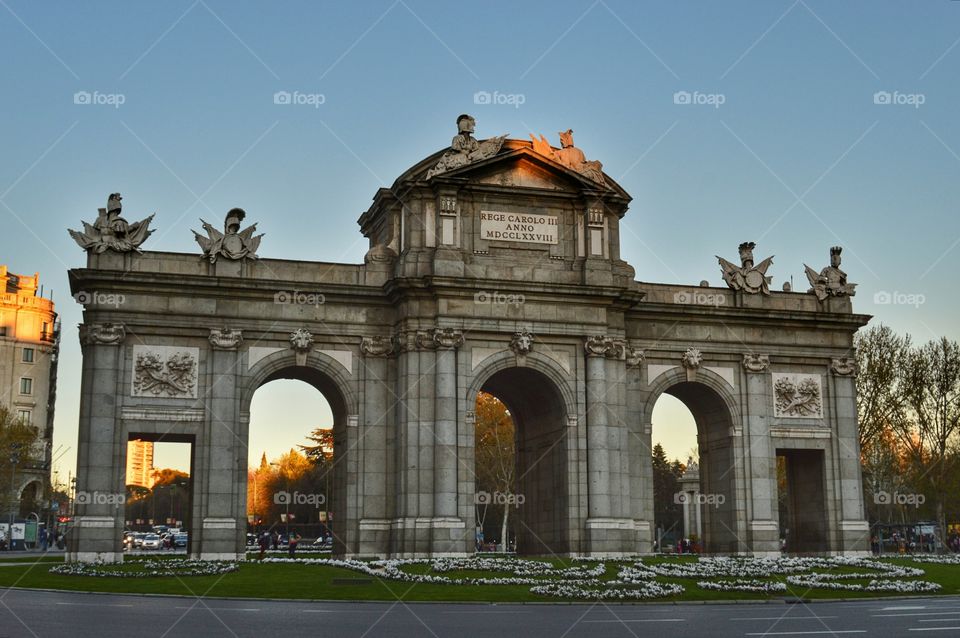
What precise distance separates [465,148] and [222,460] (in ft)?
57.1

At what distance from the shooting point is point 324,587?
3391 cm

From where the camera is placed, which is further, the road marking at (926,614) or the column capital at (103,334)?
the column capital at (103,334)

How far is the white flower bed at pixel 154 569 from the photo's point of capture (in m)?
38.1

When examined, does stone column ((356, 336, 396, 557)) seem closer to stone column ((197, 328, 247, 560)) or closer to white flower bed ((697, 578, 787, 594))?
stone column ((197, 328, 247, 560))

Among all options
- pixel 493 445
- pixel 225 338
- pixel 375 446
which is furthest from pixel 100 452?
pixel 493 445

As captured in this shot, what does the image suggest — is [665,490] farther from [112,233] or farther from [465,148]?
[112,233]

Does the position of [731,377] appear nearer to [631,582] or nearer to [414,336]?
[414,336]

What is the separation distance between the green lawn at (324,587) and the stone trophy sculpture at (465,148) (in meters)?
18.4

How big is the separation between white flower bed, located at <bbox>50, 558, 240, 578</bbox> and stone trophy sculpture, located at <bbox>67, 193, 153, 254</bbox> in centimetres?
1324

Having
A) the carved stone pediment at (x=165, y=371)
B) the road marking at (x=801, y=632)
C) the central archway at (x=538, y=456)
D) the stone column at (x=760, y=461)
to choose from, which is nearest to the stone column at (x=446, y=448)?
the central archway at (x=538, y=456)

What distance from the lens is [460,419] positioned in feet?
156

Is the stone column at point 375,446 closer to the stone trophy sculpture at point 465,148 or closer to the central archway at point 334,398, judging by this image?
the central archway at point 334,398

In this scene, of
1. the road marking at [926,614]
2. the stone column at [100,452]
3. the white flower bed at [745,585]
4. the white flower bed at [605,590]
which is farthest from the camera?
the stone column at [100,452]

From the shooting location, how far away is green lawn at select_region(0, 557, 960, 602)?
31.6m
